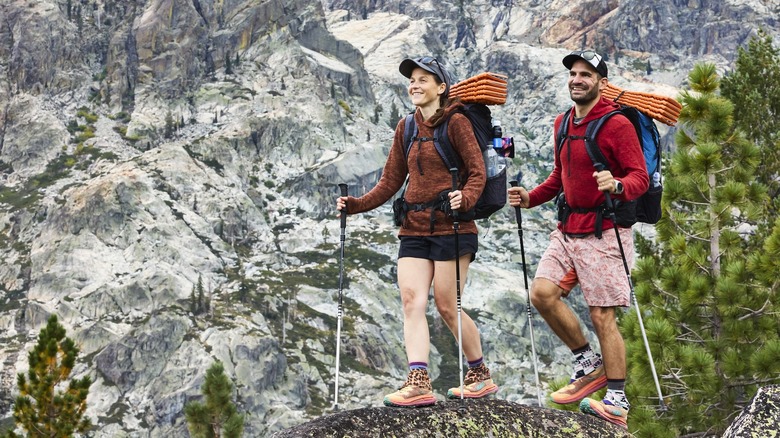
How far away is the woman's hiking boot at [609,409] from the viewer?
7.84 meters

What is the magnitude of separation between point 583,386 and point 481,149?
7.90 feet

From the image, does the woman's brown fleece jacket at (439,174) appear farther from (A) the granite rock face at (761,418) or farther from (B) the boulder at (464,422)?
(A) the granite rock face at (761,418)

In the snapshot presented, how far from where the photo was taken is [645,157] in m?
8.26

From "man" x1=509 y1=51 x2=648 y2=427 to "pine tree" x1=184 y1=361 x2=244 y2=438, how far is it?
38252 mm

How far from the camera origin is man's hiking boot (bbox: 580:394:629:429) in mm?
7843

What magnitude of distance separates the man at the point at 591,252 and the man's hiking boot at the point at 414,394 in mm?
1274

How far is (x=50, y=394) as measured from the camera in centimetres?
3130

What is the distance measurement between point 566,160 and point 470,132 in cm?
97

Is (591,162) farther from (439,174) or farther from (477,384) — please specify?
(477,384)

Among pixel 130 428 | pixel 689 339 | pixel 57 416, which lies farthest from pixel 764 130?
pixel 130 428

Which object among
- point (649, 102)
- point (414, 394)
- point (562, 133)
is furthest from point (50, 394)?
point (649, 102)

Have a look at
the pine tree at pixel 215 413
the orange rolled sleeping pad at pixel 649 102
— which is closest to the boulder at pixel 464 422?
the orange rolled sleeping pad at pixel 649 102

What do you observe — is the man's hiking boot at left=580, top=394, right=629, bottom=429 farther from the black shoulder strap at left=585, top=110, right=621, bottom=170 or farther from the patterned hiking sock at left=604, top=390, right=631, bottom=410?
the black shoulder strap at left=585, top=110, right=621, bottom=170

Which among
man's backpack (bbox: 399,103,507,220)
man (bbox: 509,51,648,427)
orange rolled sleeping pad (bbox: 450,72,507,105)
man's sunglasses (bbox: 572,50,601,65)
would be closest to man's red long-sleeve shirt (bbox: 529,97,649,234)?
man (bbox: 509,51,648,427)
